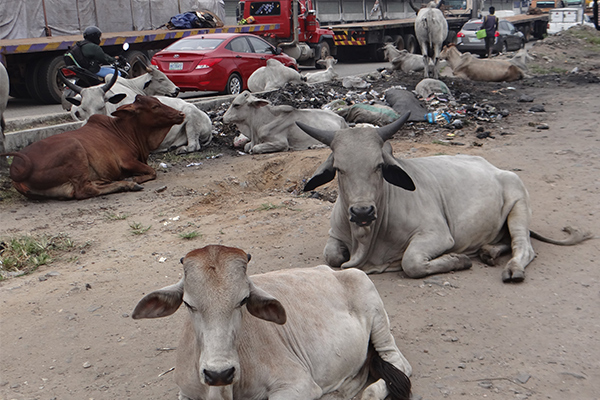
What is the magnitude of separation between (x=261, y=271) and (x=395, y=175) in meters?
1.37

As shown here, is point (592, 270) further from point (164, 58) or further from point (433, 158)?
point (164, 58)

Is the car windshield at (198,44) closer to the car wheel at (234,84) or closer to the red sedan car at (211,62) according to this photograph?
the red sedan car at (211,62)

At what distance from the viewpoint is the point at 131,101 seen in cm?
1151

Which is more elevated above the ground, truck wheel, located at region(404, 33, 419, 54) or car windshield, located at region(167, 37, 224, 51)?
car windshield, located at region(167, 37, 224, 51)

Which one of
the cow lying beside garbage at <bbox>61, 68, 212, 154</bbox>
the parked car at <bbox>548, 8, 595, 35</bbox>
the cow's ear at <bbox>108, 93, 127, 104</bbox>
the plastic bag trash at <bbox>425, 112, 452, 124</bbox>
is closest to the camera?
the cow's ear at <bbox>108, 93, 127, 104</bbox>

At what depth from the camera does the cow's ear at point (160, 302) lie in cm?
319

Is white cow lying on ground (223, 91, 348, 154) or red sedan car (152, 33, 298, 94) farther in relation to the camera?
red sedan car (152, 33, 298, 94)

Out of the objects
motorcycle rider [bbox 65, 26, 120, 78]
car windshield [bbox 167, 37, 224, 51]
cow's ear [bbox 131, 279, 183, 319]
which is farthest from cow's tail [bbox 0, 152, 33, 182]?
car windshield [bbox 167, 37, 224, 51]

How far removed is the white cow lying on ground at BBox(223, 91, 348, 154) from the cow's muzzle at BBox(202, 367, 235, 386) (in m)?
8.33

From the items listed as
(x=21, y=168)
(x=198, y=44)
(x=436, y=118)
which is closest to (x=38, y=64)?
(x=198, y=44)

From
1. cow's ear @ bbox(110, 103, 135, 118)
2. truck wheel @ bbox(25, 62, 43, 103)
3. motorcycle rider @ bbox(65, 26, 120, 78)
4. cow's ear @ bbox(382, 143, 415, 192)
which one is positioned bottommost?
cow's ear @ bbox(382, 143, 415, 192)

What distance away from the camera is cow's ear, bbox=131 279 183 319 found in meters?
3.19

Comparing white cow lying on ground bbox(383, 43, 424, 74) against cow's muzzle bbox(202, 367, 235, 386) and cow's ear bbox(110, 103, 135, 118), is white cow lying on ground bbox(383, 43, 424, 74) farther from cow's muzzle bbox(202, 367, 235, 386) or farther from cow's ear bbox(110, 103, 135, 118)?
cow's muzzle bbox(202, 367, 235, 386)

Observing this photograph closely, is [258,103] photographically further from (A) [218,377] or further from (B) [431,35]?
(A) [218,377]
